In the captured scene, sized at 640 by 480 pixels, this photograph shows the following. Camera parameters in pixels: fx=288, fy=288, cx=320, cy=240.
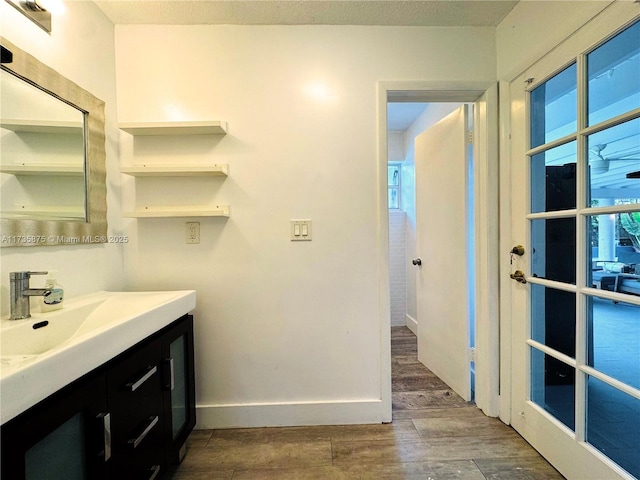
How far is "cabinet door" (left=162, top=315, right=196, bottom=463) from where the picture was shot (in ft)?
4.12

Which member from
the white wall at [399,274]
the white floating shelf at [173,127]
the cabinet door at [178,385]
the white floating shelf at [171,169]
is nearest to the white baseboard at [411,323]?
the white wall at [399,274]

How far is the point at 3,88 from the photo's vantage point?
1048mm

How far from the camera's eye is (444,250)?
2.07 metres

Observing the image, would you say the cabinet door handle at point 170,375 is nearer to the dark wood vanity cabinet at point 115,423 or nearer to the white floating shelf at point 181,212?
the dark wood vanity cabinet at point 115,423

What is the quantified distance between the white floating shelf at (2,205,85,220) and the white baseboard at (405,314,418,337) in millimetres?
3041

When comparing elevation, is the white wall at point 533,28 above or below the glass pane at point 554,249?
above

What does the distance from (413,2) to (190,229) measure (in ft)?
5.65

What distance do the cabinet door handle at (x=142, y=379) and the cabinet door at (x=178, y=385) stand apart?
9 centimetres

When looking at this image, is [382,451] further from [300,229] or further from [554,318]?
[300,229]

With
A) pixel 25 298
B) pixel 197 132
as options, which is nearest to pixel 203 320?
pixel 25 298

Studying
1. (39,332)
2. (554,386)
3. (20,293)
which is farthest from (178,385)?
(554,386)

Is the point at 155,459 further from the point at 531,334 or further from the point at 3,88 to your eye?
the point at 531,334

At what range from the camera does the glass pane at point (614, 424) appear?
3.47 feet

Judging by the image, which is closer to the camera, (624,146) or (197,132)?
(624,146)
